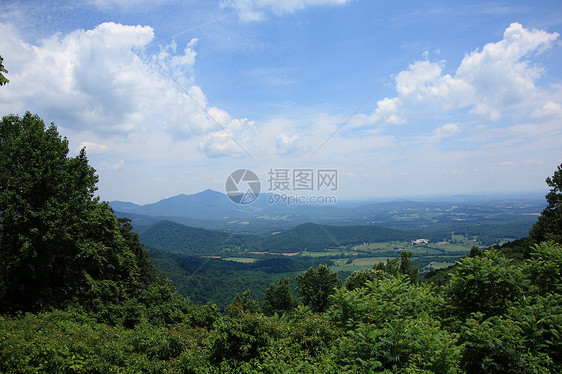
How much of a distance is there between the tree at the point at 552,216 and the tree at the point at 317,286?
14.5 meters

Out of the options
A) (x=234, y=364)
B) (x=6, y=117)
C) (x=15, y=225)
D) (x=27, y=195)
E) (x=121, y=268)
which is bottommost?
(x=121, y=268)

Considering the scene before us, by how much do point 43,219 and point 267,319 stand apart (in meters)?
11.9

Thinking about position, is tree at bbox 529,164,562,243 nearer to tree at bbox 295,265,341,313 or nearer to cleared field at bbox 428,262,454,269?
tree at bbox 295,265,341,313

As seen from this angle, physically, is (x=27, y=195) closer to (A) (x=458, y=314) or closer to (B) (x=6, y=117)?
(B) (x=6, y=117)

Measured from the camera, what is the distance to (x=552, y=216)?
19000mm

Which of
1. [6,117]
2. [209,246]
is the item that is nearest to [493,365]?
[6,117]

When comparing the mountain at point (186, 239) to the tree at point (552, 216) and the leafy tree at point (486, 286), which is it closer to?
the tree at point (552, 216)

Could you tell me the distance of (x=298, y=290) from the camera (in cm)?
2430

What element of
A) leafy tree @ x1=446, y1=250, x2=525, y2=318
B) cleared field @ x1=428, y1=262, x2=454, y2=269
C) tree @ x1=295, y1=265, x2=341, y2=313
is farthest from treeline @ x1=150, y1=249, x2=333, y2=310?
leafy tree @ x1=446, y1=250, x2=525, y2=318

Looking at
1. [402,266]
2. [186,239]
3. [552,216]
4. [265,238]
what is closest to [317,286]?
[402,266]

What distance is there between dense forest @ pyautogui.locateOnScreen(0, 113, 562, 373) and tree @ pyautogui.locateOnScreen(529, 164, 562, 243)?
1345 cm

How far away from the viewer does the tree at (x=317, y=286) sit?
77.3 ft

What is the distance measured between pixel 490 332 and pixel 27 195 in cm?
1753

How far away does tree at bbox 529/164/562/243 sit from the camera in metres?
18.2
